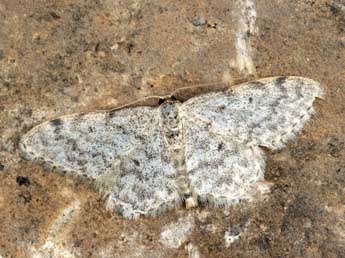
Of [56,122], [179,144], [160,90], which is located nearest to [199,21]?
[160,90]

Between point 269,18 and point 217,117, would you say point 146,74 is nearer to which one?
point 217,117

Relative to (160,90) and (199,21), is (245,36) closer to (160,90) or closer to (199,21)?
(199,21)

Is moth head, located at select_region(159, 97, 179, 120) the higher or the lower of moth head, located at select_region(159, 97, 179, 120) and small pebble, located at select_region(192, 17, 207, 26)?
the lower

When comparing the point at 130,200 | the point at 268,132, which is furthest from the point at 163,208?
the point at 268,132

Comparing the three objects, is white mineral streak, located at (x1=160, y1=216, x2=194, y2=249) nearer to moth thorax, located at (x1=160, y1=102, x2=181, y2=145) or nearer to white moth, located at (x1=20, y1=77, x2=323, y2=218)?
white moth, located at (x1=20, y1=77, x2=323, y2=218)

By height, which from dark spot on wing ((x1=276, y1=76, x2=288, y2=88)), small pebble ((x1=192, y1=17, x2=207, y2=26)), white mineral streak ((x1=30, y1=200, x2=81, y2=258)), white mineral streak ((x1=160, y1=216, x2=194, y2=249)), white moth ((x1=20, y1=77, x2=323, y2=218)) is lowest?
white mineral streak ((x1=30, y1=200, x2=81, y2=258))

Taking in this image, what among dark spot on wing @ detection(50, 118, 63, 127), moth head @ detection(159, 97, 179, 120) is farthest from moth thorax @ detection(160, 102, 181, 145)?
dark spot on wing @ detection(50, 118, 63, 127)
